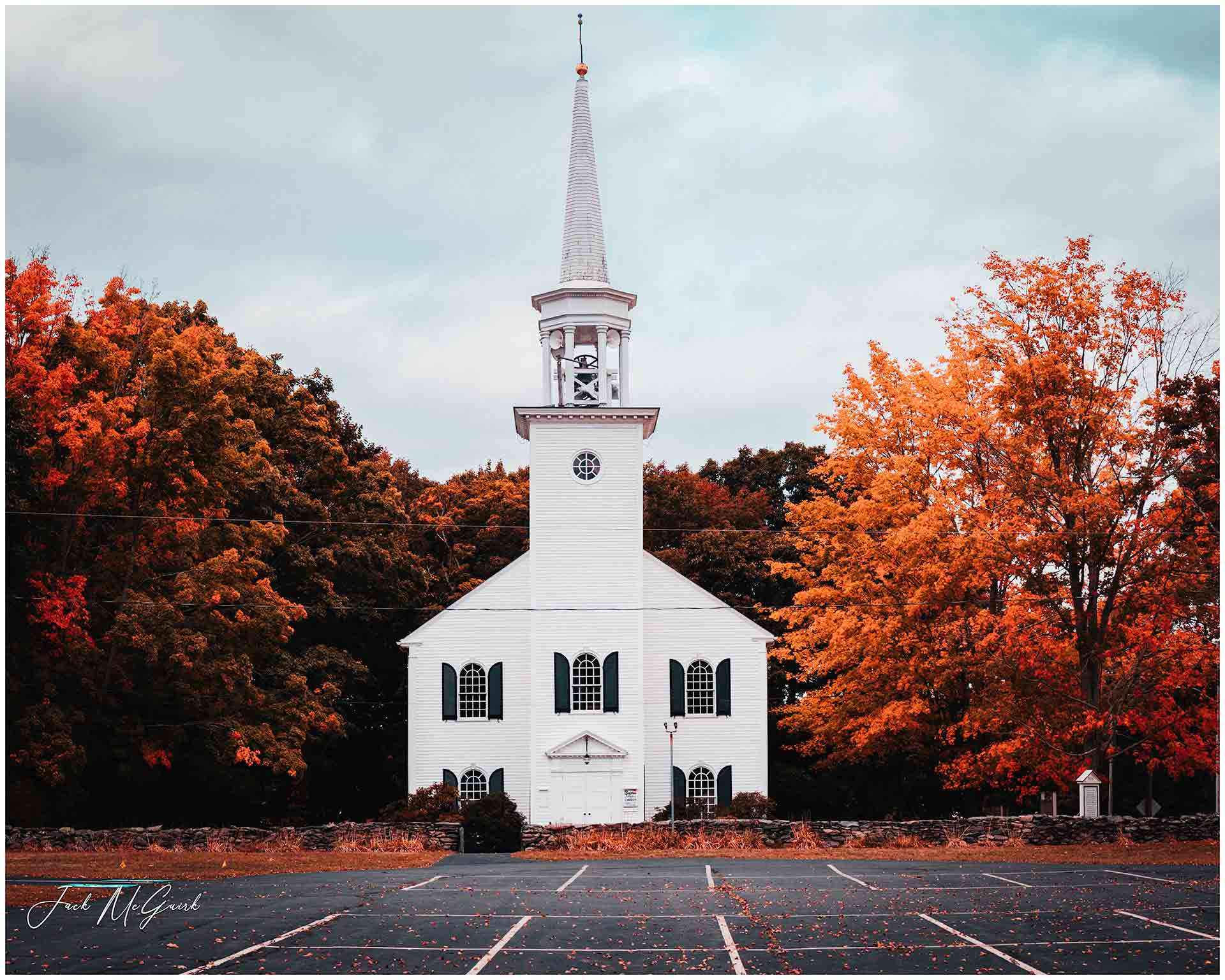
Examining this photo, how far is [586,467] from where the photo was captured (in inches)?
1610

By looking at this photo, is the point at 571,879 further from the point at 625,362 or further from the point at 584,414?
the point at 625,362

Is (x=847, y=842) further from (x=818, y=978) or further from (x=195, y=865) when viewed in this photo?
(x=818, y=978)

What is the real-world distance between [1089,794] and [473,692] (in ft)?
58.6

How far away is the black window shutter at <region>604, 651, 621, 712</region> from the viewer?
132ft

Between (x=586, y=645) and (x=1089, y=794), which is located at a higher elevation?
(x=586, y=645)

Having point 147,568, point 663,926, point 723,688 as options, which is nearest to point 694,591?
point 723,688

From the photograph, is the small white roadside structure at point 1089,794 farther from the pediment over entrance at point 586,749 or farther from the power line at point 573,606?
the pediment over entrance at point 586,749

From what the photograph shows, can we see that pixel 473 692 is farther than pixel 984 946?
Yes

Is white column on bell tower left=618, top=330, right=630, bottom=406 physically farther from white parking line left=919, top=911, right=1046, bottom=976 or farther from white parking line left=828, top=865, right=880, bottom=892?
white parking line left=919, top=911, right=1046, bottom=976

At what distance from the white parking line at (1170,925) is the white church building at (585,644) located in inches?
912

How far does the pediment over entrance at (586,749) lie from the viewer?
1565 inches

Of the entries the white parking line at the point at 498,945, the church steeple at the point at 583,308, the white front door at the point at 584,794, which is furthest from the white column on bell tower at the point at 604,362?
the white parking line at the point at 498,945

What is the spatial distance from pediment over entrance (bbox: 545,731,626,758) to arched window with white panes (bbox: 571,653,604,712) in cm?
87

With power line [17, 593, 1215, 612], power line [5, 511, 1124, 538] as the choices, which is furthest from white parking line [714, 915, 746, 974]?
power line [17, 593, 1215, 612]
